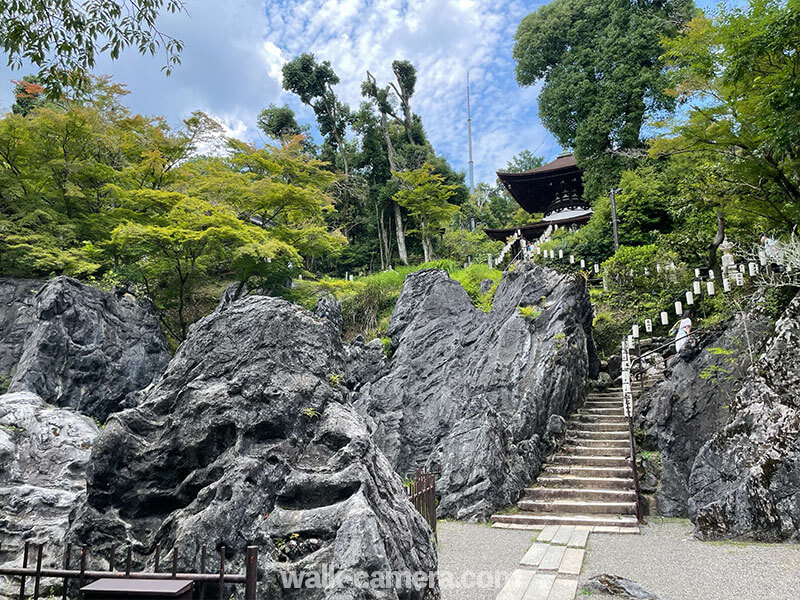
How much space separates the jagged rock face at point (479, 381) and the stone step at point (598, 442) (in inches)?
28.2

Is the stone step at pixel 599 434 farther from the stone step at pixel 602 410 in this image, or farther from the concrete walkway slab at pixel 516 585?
the concrete walkway slab at pixel 516 585

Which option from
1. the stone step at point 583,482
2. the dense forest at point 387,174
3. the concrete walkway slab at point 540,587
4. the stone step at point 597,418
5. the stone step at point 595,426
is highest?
the dense forest at point 387,174

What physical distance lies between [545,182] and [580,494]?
21765mm

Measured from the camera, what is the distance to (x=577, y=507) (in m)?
8.98

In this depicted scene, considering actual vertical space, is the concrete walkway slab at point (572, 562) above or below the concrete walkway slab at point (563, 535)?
above

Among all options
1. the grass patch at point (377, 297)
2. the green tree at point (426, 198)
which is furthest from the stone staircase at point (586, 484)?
the green tree at point (426, 198)

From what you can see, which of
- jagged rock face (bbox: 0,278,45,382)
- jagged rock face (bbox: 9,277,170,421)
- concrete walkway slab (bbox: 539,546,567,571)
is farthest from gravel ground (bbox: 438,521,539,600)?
jagged rock face (bbox: 0,278,45,382)

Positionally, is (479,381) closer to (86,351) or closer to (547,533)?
(547,533)

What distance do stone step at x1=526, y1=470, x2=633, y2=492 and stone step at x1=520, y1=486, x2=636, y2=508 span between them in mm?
127

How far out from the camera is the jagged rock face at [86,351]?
1271 cm

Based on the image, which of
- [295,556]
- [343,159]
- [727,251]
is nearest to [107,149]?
[343,159]

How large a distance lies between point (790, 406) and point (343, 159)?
27156mm

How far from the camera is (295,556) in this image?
362 centimetres

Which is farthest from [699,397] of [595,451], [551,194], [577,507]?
[551,194]
